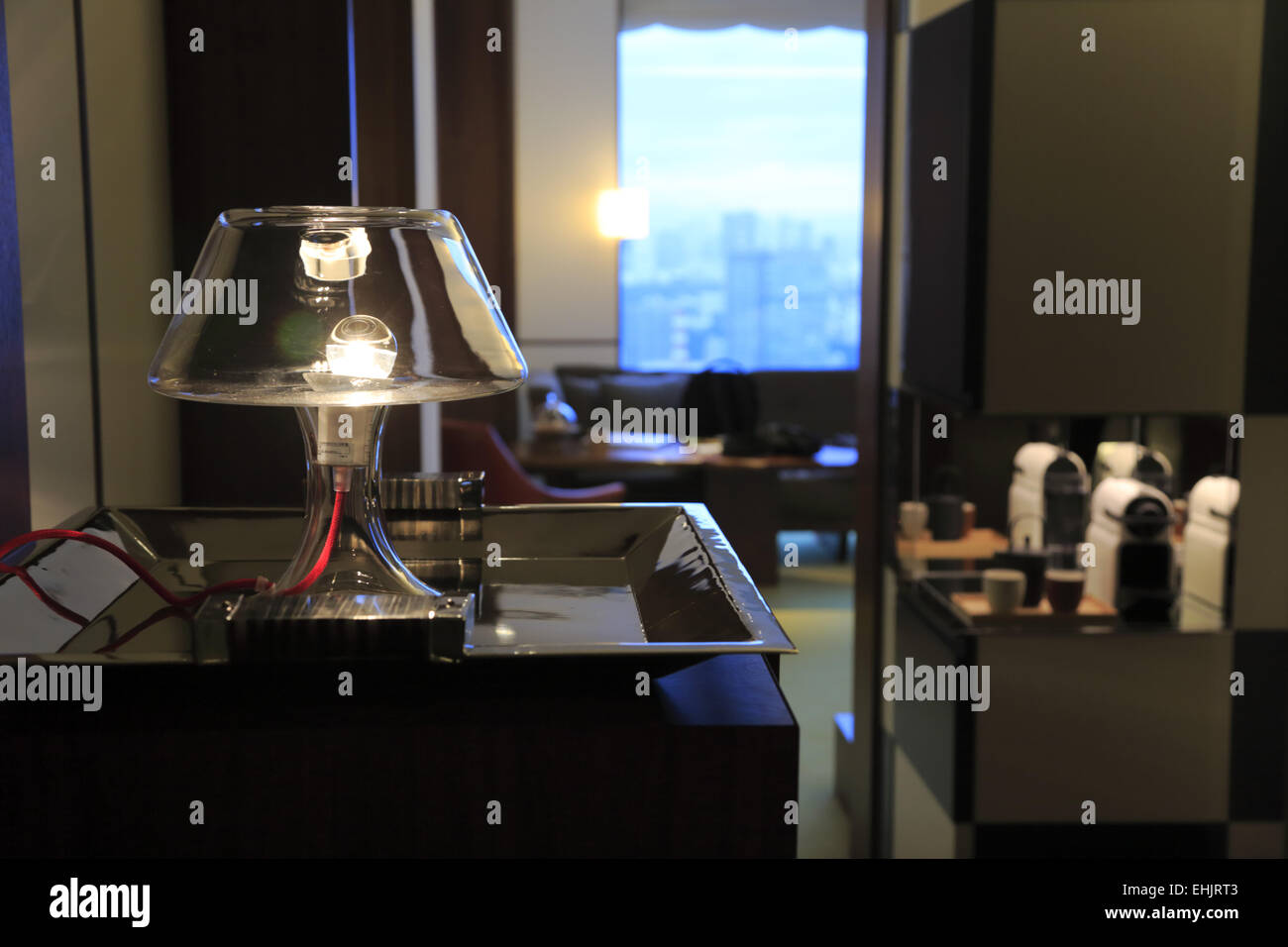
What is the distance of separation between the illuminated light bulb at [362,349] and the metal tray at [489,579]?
0.67ft

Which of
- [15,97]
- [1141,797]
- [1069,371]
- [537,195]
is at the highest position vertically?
[537,195]

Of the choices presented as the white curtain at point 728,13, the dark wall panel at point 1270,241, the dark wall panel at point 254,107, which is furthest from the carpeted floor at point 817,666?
the white curtain at point 728,13

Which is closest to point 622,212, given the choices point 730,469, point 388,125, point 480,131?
point 480,131

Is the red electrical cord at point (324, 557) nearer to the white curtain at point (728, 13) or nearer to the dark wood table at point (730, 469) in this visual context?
the dark wood table at point (730, 469)

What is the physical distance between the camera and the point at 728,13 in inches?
287

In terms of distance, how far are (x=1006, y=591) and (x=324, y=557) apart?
156 centimetres

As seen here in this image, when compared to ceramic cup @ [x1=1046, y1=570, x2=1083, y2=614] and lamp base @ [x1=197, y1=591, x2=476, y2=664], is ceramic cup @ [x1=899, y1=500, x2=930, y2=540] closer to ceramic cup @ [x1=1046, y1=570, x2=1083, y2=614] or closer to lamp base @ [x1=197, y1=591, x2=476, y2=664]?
ceramic cup @ [x1=1046, y1=570, x2=1083, y2=614]

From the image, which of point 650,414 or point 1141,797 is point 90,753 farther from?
point 650,414

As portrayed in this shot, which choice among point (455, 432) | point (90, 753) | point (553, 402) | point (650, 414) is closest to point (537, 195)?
point (650, 414)

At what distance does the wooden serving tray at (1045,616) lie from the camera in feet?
7.41

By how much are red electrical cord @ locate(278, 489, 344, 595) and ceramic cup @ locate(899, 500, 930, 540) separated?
5.35ft

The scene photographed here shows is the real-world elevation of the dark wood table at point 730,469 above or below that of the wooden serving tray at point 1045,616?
below

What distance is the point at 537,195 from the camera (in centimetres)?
739

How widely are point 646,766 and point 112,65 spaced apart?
1199mm
